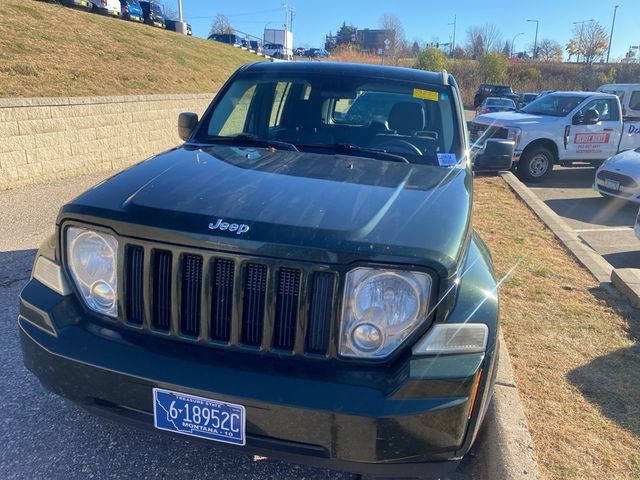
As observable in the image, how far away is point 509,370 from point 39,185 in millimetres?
7108

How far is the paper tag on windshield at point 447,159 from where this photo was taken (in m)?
3.22

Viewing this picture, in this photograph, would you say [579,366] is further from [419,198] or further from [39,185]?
[39,185]

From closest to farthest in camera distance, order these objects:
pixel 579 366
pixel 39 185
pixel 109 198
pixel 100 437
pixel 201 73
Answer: pixel 109 198, pixel 100 437, pixel 579 366, pixel 39 185, pixel 201 73

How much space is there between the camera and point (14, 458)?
249 cm

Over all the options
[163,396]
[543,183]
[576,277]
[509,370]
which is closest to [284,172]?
[163,396]

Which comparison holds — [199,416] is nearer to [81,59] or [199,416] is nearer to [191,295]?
[191,295]

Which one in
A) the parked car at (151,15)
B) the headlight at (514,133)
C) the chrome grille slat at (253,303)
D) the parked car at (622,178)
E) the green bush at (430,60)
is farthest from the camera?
the green bush at (430,60)

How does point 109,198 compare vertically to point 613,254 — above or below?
above

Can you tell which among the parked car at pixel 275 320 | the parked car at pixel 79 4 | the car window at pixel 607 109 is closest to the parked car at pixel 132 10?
the parked car at pixel 79 4

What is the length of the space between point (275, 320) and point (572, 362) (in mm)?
2474

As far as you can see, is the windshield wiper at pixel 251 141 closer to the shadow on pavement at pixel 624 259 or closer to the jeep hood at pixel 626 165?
the shadow on pavement at pixel 624 259

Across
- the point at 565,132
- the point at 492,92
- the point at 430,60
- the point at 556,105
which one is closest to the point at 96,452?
the point at 565,132

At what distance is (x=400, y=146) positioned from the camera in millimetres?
3387

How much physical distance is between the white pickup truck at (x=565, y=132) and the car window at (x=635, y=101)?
6.50 feet
